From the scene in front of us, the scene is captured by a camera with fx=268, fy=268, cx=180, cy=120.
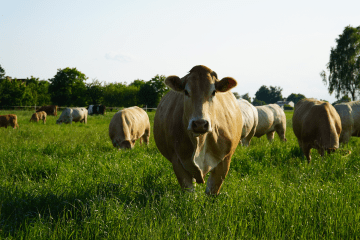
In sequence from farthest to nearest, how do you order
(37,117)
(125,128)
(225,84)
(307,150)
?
(37,117), (125,128), (307,150), (225,84)

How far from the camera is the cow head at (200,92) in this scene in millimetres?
2838

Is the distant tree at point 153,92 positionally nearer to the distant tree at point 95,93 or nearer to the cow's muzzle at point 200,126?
the distant tree at point 95,93

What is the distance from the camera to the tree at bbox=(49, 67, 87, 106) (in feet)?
184

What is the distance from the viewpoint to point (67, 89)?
56.3m

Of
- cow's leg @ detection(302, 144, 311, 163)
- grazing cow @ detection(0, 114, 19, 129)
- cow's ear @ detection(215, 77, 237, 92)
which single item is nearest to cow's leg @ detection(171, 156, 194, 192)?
cow's ear @ detection(215, 77, 237, 92)

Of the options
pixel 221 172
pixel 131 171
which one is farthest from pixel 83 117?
pixel 221 172

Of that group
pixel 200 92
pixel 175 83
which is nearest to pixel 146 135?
pixel 175 83

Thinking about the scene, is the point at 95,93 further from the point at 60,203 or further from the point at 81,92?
the point at 60,203

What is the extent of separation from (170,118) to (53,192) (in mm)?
1955

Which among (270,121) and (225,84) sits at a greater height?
(225,84)

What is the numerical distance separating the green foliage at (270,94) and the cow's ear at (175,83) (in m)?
146

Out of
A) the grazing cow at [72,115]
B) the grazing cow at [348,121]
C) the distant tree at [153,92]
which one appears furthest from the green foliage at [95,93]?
the grazing cow at [348,121]

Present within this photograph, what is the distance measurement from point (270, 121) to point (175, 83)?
29.1 ft

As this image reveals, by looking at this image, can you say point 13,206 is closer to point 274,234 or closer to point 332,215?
point 274,234
